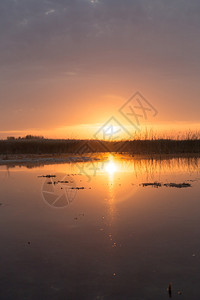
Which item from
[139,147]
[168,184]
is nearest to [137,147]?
[139,147]

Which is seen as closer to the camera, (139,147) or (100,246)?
(100,246)

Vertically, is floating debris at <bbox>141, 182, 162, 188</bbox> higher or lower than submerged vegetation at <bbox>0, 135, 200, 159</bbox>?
lower

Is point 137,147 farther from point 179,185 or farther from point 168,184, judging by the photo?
point 179,185

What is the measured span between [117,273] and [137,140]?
137 feet

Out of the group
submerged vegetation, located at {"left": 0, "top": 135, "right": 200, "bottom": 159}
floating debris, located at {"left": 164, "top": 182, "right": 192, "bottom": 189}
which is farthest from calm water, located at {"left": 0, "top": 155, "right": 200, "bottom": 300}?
submerged vegetation, located at {"left": 0, "top": 135, "right": 200, "bottom": 159}

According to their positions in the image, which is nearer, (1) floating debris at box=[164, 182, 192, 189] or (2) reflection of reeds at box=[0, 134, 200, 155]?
(1) floating debris at box=[164, 182, 192, 189]

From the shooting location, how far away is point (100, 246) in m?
7.19

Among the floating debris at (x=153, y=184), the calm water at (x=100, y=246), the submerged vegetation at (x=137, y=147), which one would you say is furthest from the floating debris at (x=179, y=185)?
the submerged vegetation at (x=137, y=147)

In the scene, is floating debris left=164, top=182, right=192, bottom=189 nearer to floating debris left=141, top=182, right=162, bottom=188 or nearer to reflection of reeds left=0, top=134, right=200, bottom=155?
floating debris left=141, top=182, right=162, bottom=188

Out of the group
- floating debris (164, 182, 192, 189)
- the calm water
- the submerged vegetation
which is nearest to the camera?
the calm water

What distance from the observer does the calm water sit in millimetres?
5355

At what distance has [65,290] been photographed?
5.29 m

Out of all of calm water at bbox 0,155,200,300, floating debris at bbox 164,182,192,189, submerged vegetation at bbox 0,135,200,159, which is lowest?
calm water at bbox 0,155,200,300

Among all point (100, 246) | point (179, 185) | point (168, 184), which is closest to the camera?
point (100, 246)
